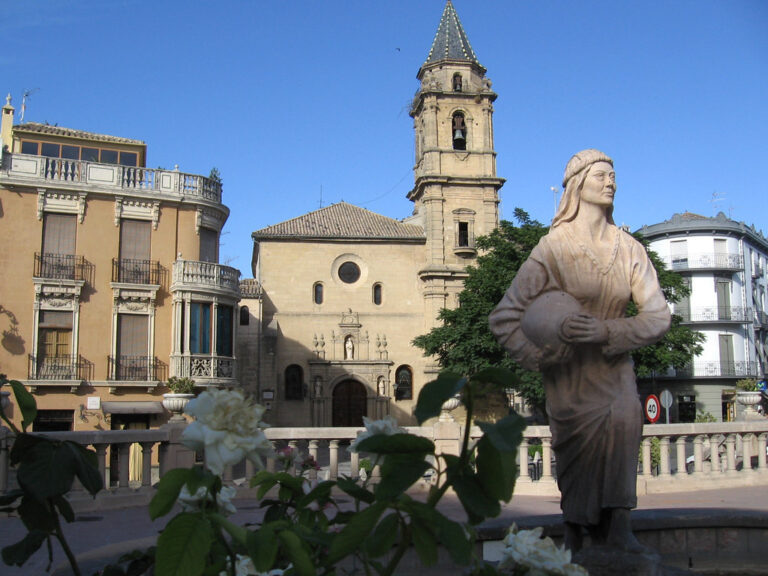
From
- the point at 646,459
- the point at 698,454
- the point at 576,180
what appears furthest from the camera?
the point at 646,459

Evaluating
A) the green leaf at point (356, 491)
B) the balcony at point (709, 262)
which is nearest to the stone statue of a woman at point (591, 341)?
the green leaf at point (356, 491)

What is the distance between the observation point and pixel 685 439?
13.5 m

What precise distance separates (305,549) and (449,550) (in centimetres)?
52

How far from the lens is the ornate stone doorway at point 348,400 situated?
43.3m

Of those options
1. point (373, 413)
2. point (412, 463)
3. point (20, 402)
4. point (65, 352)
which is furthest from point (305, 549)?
point (373, 413)

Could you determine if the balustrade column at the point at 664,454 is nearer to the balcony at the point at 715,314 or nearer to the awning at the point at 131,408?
the awning at the point at 131,408

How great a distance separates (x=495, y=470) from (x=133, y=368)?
28841 millimetres

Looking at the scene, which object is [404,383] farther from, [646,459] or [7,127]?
[646,459]

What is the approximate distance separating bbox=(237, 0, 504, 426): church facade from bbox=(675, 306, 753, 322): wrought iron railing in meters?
14.4

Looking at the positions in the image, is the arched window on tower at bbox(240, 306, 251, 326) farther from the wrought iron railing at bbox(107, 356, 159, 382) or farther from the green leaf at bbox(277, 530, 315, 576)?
the green leaf at bbox(277, 530, 315, 576)

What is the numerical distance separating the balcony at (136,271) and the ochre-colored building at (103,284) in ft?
0.14

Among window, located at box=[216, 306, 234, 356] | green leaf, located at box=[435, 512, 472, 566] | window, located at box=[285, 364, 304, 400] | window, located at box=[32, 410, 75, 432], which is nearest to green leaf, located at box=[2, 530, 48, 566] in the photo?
green leaf, located at box=[435, 512, 472, 566]

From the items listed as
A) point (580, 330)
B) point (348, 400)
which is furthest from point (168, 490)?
point (348, 400)

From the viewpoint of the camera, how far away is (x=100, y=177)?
29906mm
